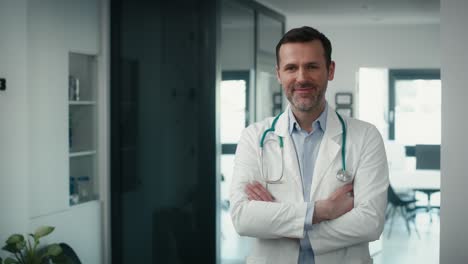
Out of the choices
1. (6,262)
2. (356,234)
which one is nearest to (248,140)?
(356,234)

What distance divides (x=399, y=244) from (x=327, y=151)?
512 cm

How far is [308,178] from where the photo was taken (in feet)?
6.77

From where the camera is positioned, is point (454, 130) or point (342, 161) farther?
point (454, 130)

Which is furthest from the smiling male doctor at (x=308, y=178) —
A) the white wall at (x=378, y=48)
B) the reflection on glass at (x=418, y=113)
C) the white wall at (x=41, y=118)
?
the reflection on glass at (x=418, y=113)

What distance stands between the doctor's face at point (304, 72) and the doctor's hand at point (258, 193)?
1.06 ft

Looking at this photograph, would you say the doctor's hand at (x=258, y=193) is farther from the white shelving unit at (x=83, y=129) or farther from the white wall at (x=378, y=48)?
the white wall at (x=378, y=48)

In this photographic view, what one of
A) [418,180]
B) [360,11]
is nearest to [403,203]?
[418,180]

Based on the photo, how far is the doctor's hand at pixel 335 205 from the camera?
1982mm

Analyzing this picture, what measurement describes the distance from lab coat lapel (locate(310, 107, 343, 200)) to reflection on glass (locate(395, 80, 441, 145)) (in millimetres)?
6732

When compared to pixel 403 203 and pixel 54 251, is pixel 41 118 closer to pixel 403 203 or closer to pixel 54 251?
pixel 54 251

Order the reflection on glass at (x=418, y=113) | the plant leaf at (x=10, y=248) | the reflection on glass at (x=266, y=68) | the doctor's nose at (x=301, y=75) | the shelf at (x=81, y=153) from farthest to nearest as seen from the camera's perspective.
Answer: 1. the reflection on glass at (x=418, y=113)
2. the reflection on glass at (x=266, y=68)
3. the shelf at (x=81, y=153)
4. the plant leaf at (x=10, y=248)
5. the doctor's nose at (x=301, y=75)

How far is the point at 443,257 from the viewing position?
380 cm

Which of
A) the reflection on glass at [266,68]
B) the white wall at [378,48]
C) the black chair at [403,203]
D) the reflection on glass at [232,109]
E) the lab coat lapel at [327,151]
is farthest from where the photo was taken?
the white wall at [378,48]

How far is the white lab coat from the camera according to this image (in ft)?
6.55
